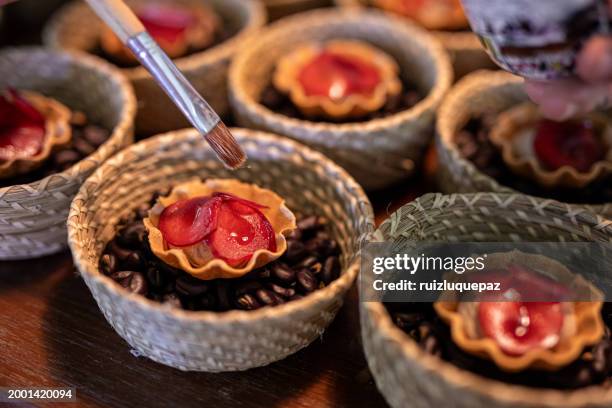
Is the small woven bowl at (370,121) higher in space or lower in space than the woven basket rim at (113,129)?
lower

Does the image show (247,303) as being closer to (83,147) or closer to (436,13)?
(83,147)

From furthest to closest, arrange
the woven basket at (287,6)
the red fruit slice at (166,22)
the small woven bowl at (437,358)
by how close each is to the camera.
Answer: the woven basket at (287,6) < the red fruit slice at (166,22) < the small woven bowl at (437,358)

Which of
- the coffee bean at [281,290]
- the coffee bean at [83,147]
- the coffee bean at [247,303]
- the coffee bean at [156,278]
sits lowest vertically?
the coffee bean at [281,290]

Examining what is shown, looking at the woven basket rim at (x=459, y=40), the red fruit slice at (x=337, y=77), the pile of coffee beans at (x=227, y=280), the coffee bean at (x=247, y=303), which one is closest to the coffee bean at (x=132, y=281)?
the pile of coffee beans at (x=227, y=280)

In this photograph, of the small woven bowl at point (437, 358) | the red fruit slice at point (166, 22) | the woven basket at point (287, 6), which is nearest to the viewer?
the small woven bowl at point (437, 358)

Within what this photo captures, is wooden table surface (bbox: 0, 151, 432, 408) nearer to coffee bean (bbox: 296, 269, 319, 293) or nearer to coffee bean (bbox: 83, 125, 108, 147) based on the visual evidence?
coffee bean (bbox: 296, 269, 319, 293)

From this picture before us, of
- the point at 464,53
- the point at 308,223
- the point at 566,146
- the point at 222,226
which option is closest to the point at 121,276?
the point at 222,226

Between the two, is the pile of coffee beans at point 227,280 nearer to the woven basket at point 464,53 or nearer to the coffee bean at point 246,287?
the coffee bean at point 246,287
